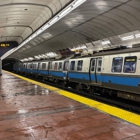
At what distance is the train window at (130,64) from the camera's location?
307 inches

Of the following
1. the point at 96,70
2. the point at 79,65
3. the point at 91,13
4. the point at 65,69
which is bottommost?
the point at 65,69

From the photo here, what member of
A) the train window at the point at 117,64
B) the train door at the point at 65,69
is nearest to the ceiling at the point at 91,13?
the train window at the point at 117,64

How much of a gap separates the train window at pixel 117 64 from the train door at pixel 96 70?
121 cm

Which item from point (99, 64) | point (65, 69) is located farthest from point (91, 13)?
point (65, 69)

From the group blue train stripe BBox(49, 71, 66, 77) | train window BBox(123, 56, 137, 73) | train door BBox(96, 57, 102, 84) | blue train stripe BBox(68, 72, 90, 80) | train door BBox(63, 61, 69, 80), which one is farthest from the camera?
blue train stripe BBox(49, 71, 66, 77)

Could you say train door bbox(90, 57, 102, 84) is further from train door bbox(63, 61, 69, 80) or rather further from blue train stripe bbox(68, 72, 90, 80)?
train door bbox(63, 61, 69, 80)

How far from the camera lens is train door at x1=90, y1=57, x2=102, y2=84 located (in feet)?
33.4

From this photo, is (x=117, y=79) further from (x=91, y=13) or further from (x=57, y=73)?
(x=57, y=73)

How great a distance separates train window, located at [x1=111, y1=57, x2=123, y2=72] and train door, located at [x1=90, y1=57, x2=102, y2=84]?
121 centimetres

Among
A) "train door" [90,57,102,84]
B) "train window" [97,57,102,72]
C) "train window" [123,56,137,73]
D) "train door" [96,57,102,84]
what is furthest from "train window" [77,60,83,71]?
"train window" [123,56,137,73]

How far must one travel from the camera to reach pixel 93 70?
10.8 m

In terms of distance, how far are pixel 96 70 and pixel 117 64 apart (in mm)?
1887

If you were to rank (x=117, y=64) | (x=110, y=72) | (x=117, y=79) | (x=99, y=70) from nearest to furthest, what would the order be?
(x=117, y=79), (x=117, y=64), (x=110, y=72), (x=99, y=70)

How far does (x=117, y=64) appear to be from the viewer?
8820mm
